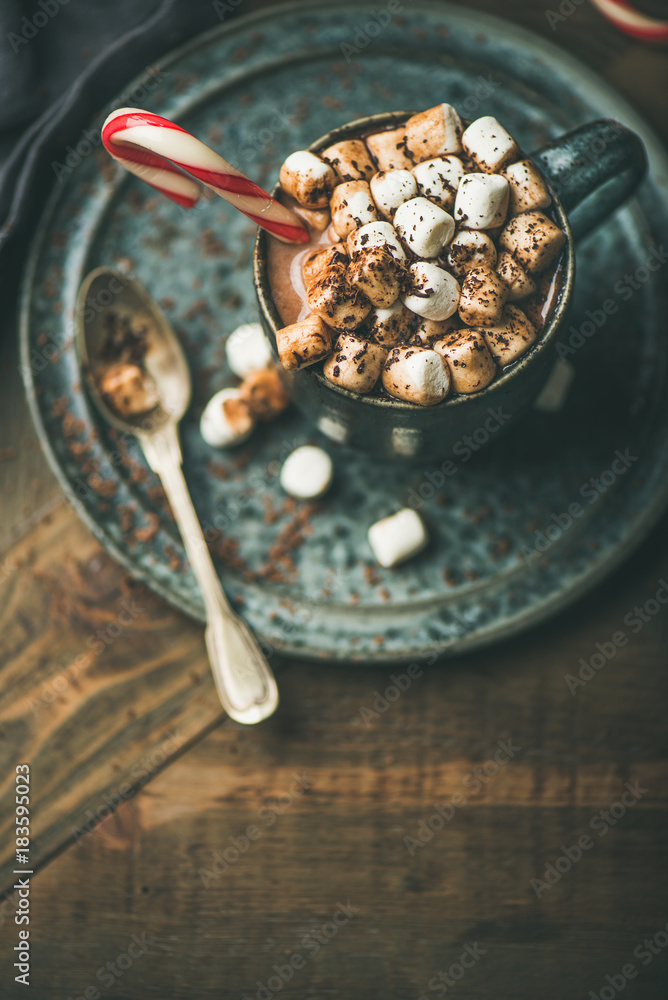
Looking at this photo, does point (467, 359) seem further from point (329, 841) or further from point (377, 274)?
point (329, 841)

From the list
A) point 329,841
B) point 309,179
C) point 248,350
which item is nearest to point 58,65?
point 248,350

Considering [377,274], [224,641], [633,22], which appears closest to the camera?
→ [377,274]

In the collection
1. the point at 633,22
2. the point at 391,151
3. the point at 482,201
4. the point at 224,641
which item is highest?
the point at 633,22

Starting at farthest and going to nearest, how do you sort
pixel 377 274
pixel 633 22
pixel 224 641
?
1. pixel 633 22
2. pixel 224 641
3. pixel 377 274

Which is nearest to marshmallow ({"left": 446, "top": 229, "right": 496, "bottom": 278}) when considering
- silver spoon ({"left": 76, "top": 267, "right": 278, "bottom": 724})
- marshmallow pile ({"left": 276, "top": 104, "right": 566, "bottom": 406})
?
marshmallow pile ({"left": 276, "top": 104, "right": 566, "bottom": 406})

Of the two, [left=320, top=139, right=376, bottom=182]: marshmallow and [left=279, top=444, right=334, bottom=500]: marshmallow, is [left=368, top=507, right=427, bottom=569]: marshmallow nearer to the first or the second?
[left=279, top=444, right=334, bottom=500]: marshmallow

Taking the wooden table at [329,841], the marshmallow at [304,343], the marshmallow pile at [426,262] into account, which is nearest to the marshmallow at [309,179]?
the marshmallow pile at [426,262]

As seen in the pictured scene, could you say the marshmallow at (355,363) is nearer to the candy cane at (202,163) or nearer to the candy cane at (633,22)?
the candy cane at (202,163)

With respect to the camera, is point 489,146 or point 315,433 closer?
point 489,146
